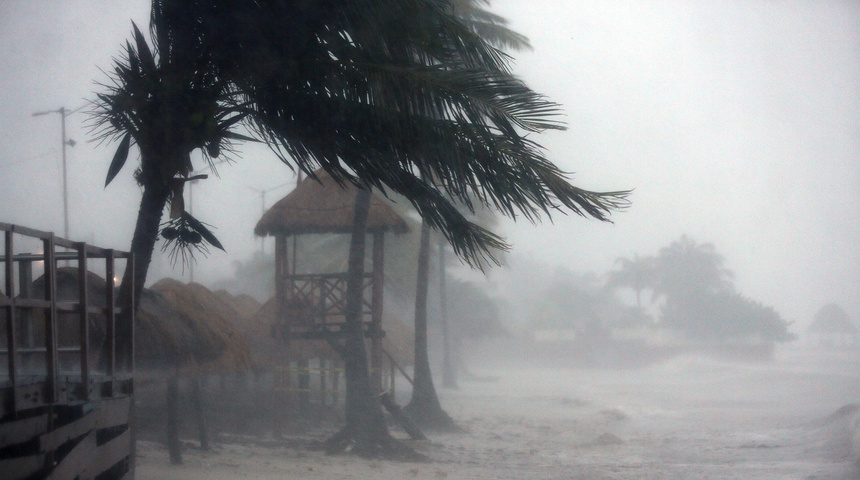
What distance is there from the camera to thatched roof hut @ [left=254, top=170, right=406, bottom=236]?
17.3 metres

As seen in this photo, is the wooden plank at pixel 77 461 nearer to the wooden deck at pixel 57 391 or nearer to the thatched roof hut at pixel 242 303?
the wooden deck at pixel 57 391

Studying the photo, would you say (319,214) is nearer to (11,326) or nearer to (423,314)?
(423,314)

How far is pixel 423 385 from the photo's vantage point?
21.3 metres

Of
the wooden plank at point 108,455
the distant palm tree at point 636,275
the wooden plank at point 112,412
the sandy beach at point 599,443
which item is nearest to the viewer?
the wooden plank at point 108,455

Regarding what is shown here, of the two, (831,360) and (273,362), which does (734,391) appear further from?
(273,362)

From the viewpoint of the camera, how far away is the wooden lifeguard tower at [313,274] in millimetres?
17172

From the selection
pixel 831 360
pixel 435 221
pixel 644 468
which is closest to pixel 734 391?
pixel 831 360

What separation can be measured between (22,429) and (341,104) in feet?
11.4

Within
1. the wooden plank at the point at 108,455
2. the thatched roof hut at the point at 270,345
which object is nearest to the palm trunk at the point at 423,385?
the thatched roof hut at the point at 270,345

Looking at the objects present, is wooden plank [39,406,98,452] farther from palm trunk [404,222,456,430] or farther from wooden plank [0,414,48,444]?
palm trunk [404,222,456,430]

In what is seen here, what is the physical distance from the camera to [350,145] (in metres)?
7.06

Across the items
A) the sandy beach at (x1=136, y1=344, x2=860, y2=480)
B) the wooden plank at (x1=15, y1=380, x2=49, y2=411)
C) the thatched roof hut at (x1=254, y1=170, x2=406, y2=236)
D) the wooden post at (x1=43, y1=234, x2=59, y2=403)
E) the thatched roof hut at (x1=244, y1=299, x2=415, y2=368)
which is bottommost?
the sandy beach at (x1=136, y1=344, x2=860, y2=480)

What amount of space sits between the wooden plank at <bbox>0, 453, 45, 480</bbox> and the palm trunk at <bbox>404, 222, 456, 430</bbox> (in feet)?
49.7

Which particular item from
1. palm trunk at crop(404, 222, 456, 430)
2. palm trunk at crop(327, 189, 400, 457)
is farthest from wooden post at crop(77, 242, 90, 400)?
palm trunk at crop(404, 222, 456, 430)
